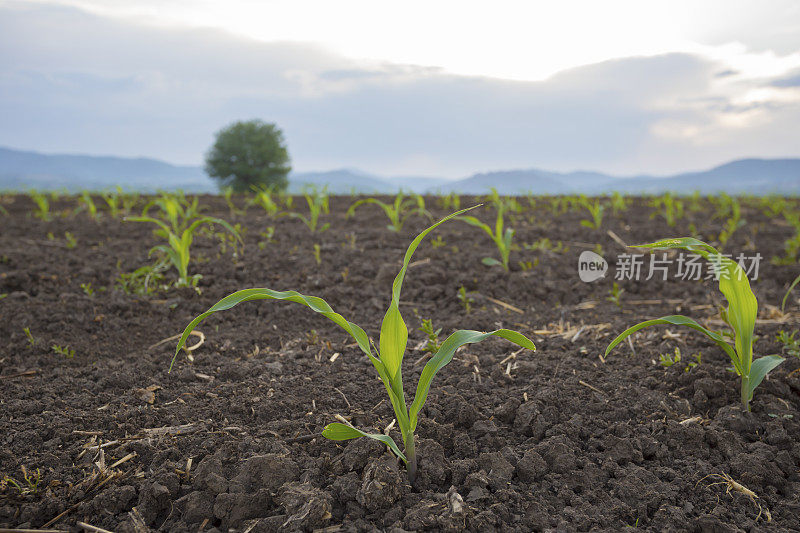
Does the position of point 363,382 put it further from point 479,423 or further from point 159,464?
point 159,464

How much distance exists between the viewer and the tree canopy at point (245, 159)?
23266 mm

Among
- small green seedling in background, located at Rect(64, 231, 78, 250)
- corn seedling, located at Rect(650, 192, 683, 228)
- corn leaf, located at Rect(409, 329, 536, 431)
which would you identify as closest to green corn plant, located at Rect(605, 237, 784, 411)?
corn leaf, located at Rect(409, 329, 536, 431)

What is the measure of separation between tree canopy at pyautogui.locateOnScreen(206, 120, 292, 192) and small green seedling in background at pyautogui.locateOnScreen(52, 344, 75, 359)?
21.1 metres

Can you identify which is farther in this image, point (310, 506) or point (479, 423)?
point (479, 423)

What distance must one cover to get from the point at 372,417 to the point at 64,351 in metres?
1.68

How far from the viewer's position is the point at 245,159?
23.6 metres

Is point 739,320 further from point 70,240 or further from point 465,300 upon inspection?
point 70,240

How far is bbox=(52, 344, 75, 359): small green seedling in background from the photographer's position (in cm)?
243

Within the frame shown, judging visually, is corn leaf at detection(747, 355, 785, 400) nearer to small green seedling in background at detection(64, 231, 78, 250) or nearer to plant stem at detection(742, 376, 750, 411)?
plant stem at detection(742, 376, 750, 411)

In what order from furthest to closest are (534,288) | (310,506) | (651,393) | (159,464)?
(534,288)
(651,393)
(159,464)
(310,506)

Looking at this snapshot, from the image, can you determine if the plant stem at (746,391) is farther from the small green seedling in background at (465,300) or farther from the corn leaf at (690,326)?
the small green seedling in background at (465,300)

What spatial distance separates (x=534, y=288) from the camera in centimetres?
337

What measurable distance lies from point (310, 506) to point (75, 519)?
0.65 m

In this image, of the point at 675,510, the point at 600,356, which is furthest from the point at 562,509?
the point at 600,356
